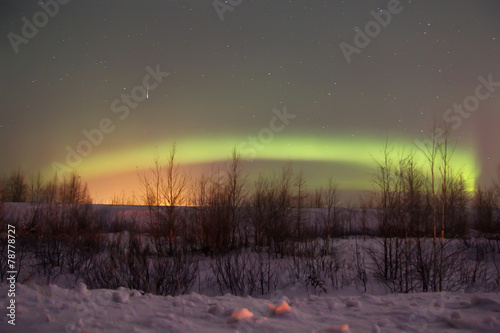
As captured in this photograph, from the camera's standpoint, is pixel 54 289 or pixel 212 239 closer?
pixel 54 289

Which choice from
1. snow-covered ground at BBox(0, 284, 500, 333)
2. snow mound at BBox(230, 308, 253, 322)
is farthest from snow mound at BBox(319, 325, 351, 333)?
snow mound at BBox(230, 308, 253, 322)

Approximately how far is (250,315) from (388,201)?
8472 millimetres

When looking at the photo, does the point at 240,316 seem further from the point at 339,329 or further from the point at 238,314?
the point at 339,329

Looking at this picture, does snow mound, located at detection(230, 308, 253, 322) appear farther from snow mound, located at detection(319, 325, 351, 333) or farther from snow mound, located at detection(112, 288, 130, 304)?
snow mound, located at detection(112, 288, 130, 304)

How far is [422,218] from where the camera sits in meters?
10.4

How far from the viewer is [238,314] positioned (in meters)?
3.29

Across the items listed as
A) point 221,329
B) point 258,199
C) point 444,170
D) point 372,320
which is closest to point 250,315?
point 221,329

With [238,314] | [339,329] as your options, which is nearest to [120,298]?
[238,314]

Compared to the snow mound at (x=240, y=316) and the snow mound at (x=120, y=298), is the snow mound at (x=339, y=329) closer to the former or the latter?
the snow mound at (x=240, y=316)

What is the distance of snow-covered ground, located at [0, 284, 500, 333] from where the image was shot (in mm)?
3127

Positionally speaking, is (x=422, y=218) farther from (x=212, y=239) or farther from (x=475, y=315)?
(x=212, y=239)

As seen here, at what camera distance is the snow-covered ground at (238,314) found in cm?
313

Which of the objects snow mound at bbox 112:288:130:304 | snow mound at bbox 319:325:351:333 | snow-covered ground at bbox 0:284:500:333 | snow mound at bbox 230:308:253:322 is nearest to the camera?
snow mound at bbox 319:325:351:333

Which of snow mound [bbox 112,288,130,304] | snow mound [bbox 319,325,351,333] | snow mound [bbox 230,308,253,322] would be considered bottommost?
snow mound [bbox 112,288,130,304]
